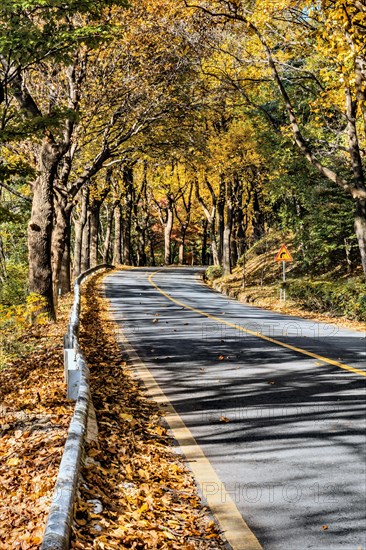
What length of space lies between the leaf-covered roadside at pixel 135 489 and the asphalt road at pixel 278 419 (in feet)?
1.25

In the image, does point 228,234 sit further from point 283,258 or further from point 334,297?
point 334,297

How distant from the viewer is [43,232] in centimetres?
1633

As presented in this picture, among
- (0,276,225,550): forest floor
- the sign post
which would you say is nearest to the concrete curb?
(0,276,225,550): forest floor

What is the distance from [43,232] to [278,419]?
36.3 feet

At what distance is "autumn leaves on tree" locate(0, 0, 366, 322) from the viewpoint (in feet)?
39.4

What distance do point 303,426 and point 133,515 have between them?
276 centimetres

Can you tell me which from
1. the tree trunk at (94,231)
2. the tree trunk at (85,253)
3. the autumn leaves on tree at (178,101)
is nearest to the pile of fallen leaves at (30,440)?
the autumn leaves on tree at (178,101)

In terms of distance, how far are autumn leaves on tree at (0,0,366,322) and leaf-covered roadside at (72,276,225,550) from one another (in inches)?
256

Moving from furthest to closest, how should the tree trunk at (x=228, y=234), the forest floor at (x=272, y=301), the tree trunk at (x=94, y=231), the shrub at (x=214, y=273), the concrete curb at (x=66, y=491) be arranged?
the shrub at (x=214, y=273)
the tree trunk at (x=94, y=231)
the tree trunk at (x=228, y=234)
the forest floor at (x=272, y=301)
the concrete curb at (x=66, y=491)

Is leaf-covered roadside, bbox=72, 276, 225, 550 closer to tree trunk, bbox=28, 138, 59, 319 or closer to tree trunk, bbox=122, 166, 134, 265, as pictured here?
tree trunk, bbox=28, 138, 59, 319

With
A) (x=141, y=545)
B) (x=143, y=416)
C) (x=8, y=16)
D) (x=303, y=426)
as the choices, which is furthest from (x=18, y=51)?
(x=141, y=545)

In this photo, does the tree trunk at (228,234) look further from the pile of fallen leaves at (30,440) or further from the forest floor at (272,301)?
the pile of fallen leaves at (30,440)

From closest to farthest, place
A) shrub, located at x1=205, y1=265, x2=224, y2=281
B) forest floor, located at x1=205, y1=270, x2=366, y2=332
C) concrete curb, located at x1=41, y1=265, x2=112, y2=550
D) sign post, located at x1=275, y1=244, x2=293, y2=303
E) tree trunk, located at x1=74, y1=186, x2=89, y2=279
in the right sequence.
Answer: concrete curb, located at x1=41, y1=265, x2=112, y2=550
forest floor, located at x1=205, y1=270, x2=366, y2=332
sign post, located at x1=275, y1=244, x2=293, y2=303
tree trunk, located at x1=74, y1=186, x2=89, y2=279
shrub, located at x1=205, y1=265, x2=224, y2=281

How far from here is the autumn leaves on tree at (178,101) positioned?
12.0 m
